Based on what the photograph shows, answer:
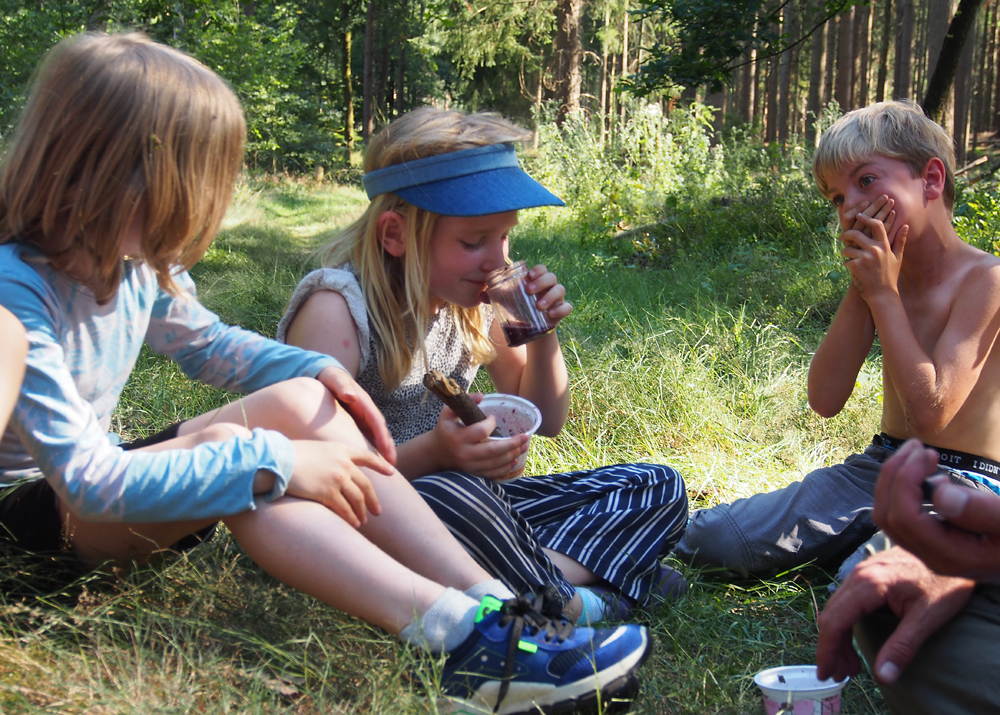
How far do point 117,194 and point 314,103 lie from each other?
2429 cm

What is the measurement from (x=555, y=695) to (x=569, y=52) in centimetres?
1314

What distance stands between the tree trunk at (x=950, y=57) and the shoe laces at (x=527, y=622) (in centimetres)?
493

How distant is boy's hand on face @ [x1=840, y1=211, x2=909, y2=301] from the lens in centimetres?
196

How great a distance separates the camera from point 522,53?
16.0 meters

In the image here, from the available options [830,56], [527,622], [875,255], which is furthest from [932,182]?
[830,56]

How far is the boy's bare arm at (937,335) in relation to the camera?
187cm

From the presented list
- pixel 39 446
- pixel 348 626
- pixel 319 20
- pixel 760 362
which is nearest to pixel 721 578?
pixel 348 626

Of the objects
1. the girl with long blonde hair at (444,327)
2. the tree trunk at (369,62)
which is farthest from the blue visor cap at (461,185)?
the tree trunk at (369,62)

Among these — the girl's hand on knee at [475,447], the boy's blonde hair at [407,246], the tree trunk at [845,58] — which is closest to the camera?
the girl's hand on knee at [475,447]

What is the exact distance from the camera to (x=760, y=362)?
3518 mm

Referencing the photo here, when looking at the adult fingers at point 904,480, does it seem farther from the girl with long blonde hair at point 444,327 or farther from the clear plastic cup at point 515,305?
the clear plastic cup at point 515,305

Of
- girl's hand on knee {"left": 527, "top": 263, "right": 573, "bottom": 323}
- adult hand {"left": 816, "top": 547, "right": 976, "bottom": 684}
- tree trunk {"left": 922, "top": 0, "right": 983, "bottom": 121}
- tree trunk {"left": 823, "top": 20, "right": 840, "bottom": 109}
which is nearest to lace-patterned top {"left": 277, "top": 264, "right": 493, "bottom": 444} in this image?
girl's hand on knee {"left": 527, "top": 263, "right": 573, "bottom": 323}

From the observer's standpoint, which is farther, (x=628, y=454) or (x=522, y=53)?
(x=522, y=53)

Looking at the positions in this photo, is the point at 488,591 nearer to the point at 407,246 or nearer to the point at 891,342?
the point at 407,246
